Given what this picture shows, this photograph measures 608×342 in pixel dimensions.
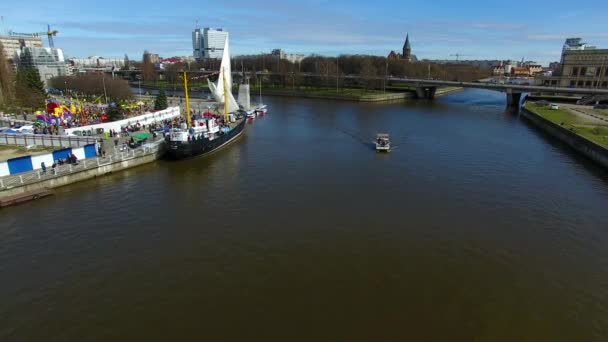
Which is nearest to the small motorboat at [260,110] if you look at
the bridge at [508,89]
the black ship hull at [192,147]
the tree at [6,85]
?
the bridge at [508,89]

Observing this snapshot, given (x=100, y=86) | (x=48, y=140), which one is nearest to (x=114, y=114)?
(x=48, y=140)

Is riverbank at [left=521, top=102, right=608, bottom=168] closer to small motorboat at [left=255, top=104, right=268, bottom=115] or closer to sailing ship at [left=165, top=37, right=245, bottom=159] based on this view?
sailing ship at [left=165, top=37, right=245, bottom=159]

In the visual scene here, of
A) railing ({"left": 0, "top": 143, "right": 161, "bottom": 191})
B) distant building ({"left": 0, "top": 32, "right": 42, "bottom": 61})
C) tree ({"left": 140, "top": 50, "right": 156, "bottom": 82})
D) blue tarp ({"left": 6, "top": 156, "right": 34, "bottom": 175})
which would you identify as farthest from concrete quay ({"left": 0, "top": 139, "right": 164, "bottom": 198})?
distant building ({"left": 0, "top": 32, "right": 42, "bottom": 61})

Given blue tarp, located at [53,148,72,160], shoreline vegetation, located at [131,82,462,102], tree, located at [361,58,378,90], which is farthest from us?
tree, located at [361,58,378,90]

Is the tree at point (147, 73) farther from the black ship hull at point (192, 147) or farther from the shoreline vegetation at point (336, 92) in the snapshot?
the black ship hull at point (192, 147)

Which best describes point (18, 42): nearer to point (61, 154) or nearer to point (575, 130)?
point (61, 154)
